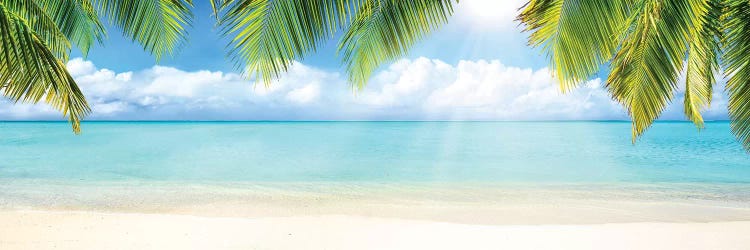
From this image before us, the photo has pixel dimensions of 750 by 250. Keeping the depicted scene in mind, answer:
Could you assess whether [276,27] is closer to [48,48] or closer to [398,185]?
[48,48]

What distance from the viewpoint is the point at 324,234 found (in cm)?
641

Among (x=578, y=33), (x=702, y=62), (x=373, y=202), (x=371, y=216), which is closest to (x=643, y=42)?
(x=578, y=33)

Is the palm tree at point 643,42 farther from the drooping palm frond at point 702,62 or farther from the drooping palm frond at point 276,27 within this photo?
the drooping palm frond at point 276,27

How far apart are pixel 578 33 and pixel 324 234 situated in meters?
4.55

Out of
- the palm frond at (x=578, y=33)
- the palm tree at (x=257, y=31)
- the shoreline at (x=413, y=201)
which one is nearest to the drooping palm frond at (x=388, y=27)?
the palm tree at (x=257, y=31)

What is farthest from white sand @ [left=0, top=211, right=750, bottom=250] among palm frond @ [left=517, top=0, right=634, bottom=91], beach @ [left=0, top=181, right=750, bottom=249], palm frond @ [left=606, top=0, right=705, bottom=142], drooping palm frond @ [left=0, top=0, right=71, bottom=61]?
palm frond @ [left=517, top=0, right=634, bottom=91]

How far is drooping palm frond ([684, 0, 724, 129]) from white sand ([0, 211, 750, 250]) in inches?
74.9

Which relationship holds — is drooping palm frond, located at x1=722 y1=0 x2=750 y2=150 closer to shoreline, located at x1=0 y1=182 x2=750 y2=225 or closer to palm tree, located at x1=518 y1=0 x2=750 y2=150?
palm tree, located at x1=518 y1=0 x2=750 y2=150

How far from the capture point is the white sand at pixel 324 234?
19.0ft

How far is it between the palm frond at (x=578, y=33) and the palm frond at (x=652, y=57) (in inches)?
17.8

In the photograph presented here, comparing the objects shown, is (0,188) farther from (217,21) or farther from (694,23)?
(694,23)

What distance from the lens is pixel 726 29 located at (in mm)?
3709

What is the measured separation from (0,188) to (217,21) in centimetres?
1307

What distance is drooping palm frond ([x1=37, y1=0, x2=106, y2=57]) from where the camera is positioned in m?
3.99
